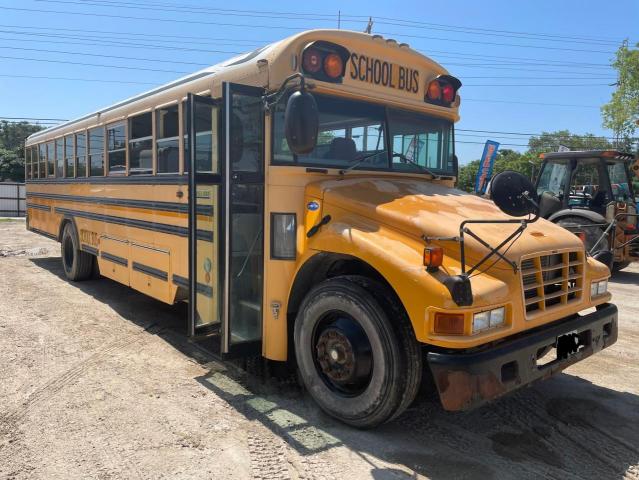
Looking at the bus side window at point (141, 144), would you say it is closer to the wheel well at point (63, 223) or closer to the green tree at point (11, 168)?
the wheel well at point (63, 223)

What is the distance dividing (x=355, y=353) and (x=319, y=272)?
2.40ft

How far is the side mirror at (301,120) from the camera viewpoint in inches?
128

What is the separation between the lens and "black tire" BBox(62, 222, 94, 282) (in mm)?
7871

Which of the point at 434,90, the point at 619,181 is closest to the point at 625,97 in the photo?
the point at 619,181

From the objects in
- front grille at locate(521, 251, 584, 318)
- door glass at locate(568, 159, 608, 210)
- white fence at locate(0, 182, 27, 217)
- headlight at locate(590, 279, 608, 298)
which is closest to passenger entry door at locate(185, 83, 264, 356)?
front grille at locate(521, 251, 584, 318)

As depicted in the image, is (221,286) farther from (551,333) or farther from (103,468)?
(551,333)

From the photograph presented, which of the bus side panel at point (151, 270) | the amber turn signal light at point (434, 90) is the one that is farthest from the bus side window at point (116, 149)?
the amber turn signal light at point (434, 90)

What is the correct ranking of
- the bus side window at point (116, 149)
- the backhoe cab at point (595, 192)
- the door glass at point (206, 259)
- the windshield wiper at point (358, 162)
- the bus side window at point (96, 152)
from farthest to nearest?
the backhoe cab at point (595, 192) < the bus side window at point (96, 152) < the bus side window at point (116, 149) < the door glass at point (206, 259) < the windshield wiper at point (358, 162)

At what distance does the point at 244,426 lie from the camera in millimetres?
3408

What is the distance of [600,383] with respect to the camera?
168 inches

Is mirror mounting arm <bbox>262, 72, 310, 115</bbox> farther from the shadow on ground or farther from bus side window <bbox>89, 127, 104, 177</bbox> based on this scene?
bus side window <bbox>89, 127, 104, 177</bbox>

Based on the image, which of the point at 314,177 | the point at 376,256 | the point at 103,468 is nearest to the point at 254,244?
the point at 314,177

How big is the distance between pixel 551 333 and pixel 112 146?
17.2 ft

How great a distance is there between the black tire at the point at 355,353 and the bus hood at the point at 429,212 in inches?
17.8
